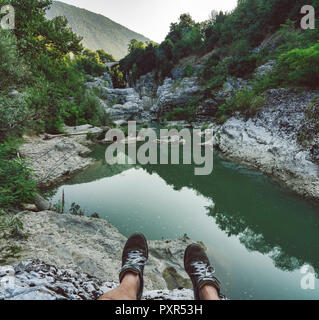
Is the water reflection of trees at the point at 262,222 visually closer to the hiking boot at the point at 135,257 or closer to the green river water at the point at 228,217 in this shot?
the green river water at the point at 228,217

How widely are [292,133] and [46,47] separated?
10.6 m

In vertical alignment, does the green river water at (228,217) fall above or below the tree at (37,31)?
below

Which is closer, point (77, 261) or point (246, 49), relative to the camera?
point (77, 261)

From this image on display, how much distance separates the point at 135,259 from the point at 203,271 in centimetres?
79

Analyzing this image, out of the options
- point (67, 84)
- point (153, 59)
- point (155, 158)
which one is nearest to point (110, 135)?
point (155, 158)

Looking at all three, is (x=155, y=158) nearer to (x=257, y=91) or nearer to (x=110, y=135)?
(x=110, y=135)

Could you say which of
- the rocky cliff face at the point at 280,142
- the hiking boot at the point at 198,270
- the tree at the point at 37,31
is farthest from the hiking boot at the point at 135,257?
the tree at the point at 37,31

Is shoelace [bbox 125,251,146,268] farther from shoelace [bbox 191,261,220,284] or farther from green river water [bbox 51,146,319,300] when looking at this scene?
green river water [bbox 51,146,319,300]

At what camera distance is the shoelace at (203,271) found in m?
1.76

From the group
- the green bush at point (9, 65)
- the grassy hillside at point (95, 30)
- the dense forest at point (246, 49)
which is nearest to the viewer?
the green bush at point (9, 65)

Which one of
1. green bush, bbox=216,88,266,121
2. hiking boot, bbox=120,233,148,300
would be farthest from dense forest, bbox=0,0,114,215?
green bush, bbox=216,88,266,121

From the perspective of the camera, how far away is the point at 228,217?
4.86 meters

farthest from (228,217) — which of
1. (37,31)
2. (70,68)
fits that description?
(37,31)

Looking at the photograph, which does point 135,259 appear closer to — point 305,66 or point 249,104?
point 305,66
